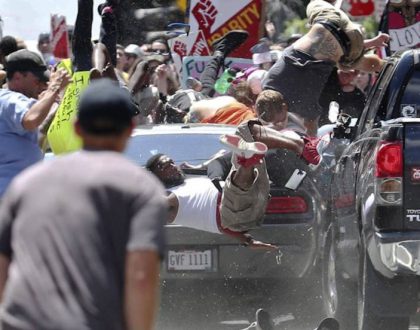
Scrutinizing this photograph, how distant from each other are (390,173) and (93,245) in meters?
3.71

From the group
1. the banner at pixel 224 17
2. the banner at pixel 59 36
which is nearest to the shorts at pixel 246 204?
the banner at pixel 224 17

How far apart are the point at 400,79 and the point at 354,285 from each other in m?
1.59

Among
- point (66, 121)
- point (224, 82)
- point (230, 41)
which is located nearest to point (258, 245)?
point (66, 121)

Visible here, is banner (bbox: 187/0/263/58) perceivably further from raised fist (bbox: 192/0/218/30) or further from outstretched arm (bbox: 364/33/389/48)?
outstretched arm (bbox: 364/33/389/48)

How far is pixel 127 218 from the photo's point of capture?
460 centimetres

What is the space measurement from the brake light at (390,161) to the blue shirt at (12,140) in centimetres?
207

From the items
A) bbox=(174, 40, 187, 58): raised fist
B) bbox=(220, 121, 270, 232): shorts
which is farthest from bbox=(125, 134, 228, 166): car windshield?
bbox=(174, 40, 187, 58): raised fist

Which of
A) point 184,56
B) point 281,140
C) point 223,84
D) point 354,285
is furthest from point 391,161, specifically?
point 184,56

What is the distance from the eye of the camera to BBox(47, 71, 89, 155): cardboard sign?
31.1 ft

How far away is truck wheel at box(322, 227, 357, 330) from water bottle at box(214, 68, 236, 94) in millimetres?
5675

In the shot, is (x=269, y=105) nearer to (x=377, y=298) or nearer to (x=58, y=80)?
(x=58, y=80)

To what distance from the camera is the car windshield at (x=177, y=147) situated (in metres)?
10.7

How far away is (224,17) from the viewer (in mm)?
17922

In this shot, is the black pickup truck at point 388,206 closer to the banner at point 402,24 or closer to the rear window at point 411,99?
the rear window at point 411,99
